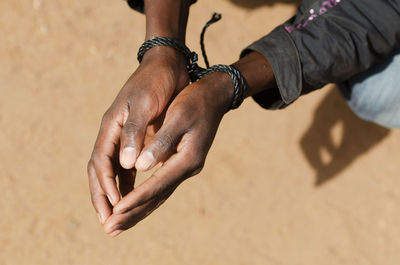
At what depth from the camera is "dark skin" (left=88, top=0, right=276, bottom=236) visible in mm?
1004

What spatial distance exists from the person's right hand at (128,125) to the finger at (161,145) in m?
0.03

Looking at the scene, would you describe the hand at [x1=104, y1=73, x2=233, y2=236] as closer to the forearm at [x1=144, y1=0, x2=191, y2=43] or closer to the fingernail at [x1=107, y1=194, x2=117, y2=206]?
the fingernail at [x1=107, y1=194, x2=117, y2=206]

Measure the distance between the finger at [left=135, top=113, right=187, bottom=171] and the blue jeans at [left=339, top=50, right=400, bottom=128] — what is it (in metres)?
0.82

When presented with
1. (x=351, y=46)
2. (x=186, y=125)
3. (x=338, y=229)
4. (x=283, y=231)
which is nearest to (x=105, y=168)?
(x=186, y=125)

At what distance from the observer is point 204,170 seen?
2006mm

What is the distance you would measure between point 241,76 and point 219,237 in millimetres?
899

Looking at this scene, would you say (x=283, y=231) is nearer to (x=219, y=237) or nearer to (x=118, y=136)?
(x=219, y=237)

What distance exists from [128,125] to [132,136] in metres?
0.03

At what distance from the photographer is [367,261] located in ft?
6.37

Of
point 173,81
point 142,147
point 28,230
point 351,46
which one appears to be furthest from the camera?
point 28,230

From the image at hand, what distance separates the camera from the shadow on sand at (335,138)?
→ 6.89 feet

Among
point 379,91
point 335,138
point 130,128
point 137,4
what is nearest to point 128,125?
point 130,128

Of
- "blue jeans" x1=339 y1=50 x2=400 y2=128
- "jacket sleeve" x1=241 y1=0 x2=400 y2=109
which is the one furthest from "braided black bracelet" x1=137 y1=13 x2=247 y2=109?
"blue jeans" x1=339 y1=50 x2=400 y2=128

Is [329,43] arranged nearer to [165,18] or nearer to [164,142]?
[165,18]
